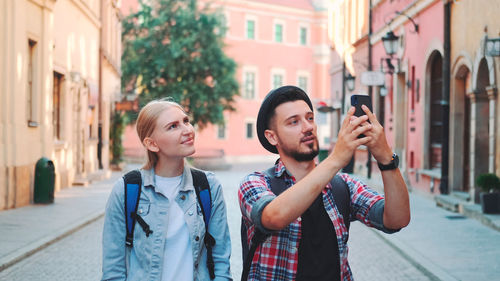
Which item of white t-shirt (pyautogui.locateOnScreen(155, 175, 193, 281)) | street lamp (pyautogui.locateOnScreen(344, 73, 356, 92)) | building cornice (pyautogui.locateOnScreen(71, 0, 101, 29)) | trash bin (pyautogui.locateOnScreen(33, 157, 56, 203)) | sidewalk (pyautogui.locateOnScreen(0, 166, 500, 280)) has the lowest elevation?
sidewalk (pyautogui.locateOnScreen(0, 166, 500, 280))

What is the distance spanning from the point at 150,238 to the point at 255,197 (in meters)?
0.78

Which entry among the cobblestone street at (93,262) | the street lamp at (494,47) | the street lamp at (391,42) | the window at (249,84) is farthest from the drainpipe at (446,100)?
the window at (249,84)

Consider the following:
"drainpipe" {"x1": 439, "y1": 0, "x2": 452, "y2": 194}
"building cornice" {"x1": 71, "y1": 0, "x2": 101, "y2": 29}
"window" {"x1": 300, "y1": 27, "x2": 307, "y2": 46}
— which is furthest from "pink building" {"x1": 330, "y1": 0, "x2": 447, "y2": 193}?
"window" {"x1": 300, "y1": 27, "x2": 307, "y2": 46}

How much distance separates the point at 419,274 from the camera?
7973 mm

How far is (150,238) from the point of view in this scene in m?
3.22

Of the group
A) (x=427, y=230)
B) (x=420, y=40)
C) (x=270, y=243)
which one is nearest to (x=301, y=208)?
(x=270, y=243)

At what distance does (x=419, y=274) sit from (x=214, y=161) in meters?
32.3

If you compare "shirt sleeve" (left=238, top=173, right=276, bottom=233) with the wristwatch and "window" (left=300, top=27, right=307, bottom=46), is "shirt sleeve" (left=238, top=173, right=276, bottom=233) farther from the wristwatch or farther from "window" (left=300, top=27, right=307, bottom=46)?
"window" (left=300, top=27, right=307, bottom=46)

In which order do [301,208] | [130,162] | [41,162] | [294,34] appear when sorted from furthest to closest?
[294,34] < [130,162] < [41,162] < [301,208]

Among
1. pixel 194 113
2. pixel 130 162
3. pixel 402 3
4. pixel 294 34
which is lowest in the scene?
pixel 130 162

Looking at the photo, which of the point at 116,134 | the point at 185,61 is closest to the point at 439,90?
the point at 116,134

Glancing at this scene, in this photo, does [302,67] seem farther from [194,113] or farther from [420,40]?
[420,40]

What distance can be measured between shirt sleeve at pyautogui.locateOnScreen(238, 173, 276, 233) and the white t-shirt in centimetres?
53

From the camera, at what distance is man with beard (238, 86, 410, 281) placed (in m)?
2.61
